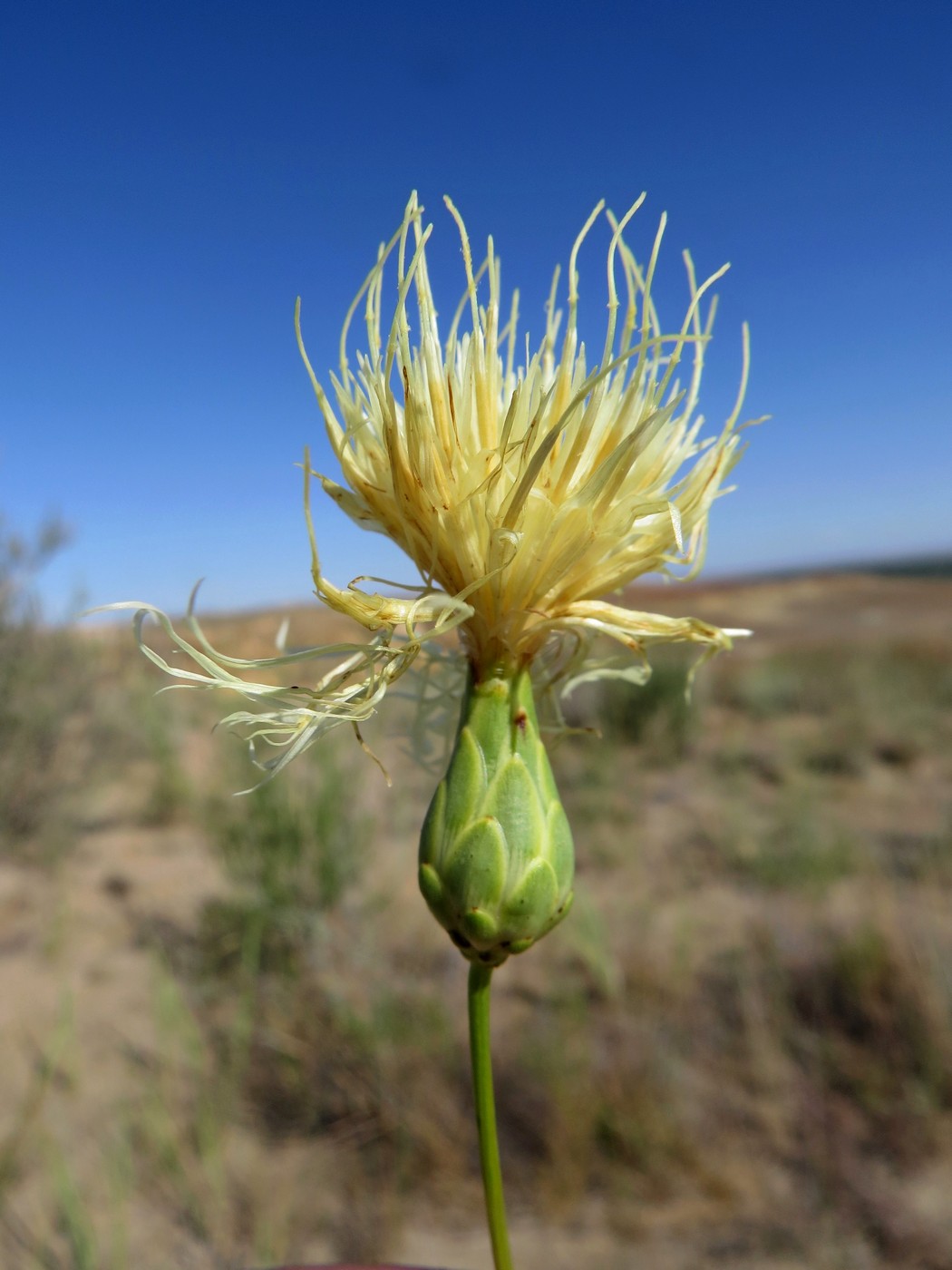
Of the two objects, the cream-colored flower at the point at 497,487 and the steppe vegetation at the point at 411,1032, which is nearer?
the cream-colored flower at the point at 497,487

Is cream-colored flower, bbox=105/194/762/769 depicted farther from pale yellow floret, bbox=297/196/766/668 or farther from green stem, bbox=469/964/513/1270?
green stem, bbox=469/964/513/1270

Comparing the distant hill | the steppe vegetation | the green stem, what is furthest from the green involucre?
the distant hill

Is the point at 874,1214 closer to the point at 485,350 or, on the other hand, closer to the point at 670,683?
the point at 485,350

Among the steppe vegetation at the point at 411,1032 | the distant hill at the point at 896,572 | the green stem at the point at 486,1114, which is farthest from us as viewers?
the distant hill at the point at 896,572

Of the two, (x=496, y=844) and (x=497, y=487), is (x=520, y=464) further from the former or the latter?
(x=496, y=844)

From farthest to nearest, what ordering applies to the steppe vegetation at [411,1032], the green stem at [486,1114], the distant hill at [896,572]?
1. the distant hill at [896,572]
2. the steppe vegetation at [411,1032]
3. the green stem at [486,1114]

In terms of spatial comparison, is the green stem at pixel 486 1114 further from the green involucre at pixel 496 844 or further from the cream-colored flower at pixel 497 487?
the cream-colored flower at pixel 497 487

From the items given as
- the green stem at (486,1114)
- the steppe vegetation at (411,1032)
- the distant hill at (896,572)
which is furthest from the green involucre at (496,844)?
the distant hill at (896,572)

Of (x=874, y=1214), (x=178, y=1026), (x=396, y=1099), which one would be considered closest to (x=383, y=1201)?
(x=396, y=1099)

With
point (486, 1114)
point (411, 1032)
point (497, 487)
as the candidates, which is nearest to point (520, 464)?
point (497, 487)
